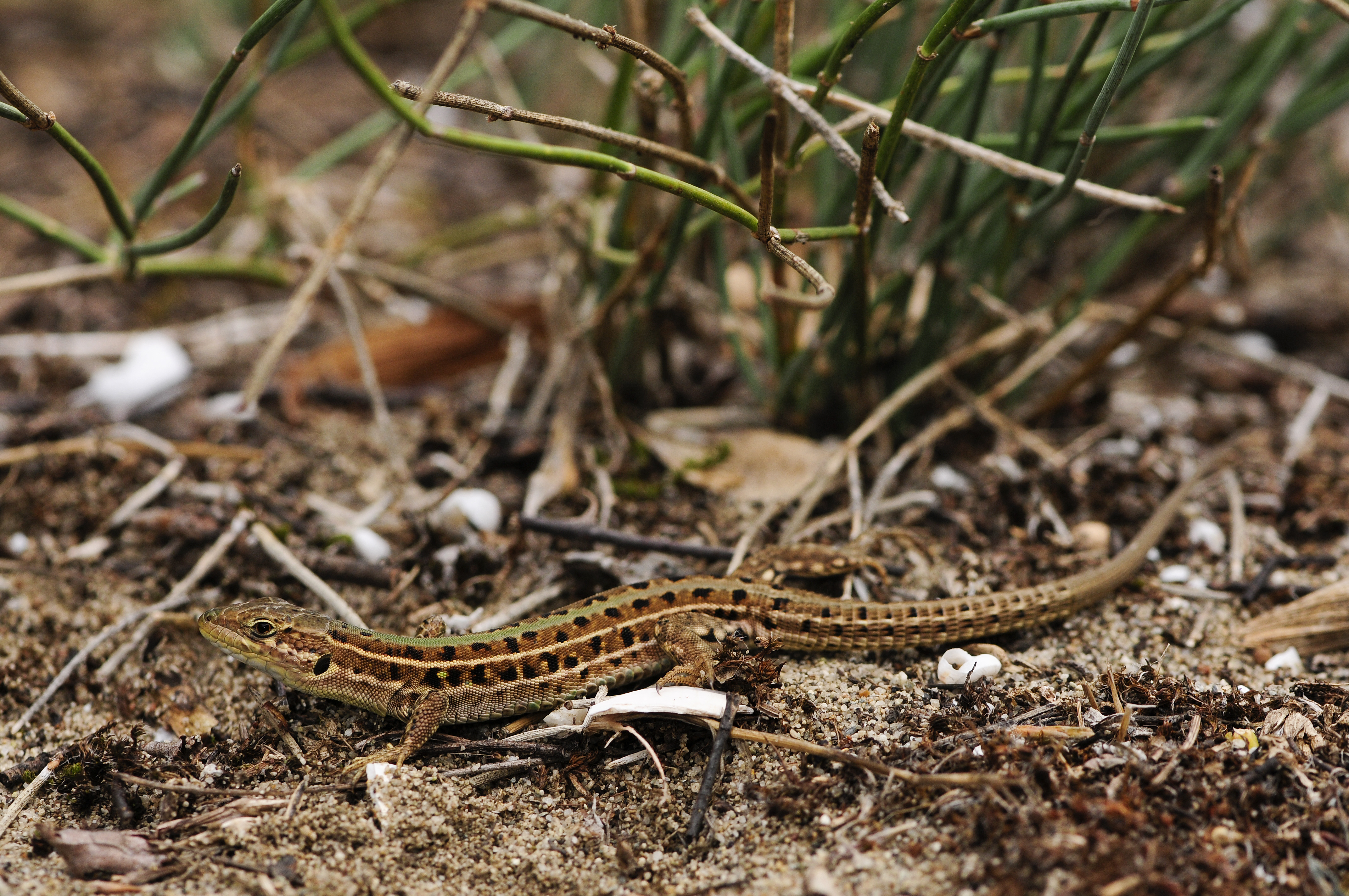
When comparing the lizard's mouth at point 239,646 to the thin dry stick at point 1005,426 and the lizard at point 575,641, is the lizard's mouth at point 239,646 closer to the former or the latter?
the lizard at point 575,641

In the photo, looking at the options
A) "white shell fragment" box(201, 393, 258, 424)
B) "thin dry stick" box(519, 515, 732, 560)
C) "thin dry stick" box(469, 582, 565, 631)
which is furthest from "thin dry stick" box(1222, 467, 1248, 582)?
"white shell fragment" box(201, 393, 258, 424)

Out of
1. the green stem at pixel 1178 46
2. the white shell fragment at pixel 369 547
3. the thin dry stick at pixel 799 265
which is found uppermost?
the green stem at pixel 1178 46

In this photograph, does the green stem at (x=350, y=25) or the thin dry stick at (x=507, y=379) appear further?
the thin dry stick at (x=507, y=379)

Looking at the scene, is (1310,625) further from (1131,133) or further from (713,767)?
(713,767)

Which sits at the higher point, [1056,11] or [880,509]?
[1056,11]

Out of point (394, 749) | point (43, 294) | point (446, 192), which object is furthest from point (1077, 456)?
point (43, 294)

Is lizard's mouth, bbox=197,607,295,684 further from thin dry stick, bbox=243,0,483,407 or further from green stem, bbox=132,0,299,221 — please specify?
green stem, bbox=132,0,299,221

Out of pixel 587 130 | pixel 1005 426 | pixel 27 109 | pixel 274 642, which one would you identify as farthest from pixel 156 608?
pixel 1005 426

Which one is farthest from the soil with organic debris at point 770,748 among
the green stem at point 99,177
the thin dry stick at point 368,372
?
the green stem at point 99,177
